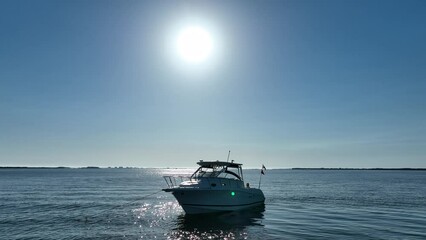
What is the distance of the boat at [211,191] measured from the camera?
102ft

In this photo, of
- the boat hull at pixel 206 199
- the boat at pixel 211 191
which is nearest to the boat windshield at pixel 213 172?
the boat at pixel 211 191

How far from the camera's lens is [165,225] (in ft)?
95.0

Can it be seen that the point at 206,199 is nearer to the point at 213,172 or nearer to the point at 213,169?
the point at 213,172

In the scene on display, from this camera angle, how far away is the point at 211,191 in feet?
103

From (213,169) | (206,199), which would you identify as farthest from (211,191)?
(213,169)

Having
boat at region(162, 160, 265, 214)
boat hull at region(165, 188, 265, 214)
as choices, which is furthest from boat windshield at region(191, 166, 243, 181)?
boat hull at region(165, 188, 265, 214)

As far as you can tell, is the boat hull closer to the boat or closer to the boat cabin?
the boat

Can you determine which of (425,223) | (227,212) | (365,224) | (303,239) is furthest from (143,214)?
(425,223)

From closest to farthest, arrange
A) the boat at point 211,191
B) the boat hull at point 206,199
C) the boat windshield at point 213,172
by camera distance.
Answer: the boat hull at point 206,199
the boat at point 211,191
the boat windshield at point 213,172

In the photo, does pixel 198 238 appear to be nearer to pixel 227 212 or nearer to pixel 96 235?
pixel 96 235

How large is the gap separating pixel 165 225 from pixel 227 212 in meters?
7.12

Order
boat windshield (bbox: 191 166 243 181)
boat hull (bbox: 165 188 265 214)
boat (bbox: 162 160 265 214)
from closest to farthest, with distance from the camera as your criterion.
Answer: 1. boat hull (bbox: 165 188 265 214)
2. boat (bbox: 162 160 265 214)
3. boat windshield (bbox: 191 166 243 181)

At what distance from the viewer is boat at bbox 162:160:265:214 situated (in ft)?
102

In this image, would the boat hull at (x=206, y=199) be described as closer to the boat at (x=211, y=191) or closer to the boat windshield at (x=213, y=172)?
the boat at (x=211, y=191)
